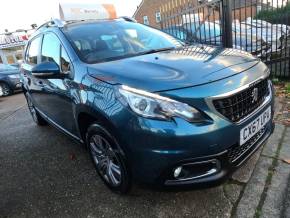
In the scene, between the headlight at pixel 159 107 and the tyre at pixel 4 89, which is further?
the tyre at pixel 4 89

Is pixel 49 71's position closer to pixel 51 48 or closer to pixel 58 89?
pixel 58 89

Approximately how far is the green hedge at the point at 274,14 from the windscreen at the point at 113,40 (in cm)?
274

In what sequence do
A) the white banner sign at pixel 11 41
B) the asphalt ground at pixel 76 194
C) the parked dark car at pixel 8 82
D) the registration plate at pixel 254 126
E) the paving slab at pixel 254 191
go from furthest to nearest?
the white banner sign at pixel 11 41, the parked dark car at pixel 8 82, the asphalt ground at pixel 76 194, the paving slab at pixel 254 191, the registration plate at pixel 254 126

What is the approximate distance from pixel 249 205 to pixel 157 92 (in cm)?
125

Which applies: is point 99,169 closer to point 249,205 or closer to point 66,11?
point 249,205

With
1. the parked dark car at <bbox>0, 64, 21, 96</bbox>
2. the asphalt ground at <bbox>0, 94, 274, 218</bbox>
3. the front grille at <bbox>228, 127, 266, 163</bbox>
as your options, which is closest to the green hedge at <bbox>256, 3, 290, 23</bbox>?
the asphalt ground at <bbox>0, 94, 274, 218</bbox>

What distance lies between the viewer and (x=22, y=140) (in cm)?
484

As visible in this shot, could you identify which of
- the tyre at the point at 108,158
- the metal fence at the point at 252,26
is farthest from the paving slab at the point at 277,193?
the metal fence at the point at 252,26

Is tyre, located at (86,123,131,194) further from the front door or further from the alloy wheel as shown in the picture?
the front door

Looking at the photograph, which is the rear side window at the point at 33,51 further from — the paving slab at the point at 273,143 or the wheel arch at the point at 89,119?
the paving slab at the point at 273,143

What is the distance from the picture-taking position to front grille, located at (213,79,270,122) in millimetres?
2127

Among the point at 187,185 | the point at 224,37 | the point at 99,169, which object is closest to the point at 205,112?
the point at 187,185

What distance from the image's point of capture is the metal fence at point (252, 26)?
5430 mm

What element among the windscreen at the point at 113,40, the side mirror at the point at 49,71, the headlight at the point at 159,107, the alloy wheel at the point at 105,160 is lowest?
the alloy wheel at the point at 105,160
